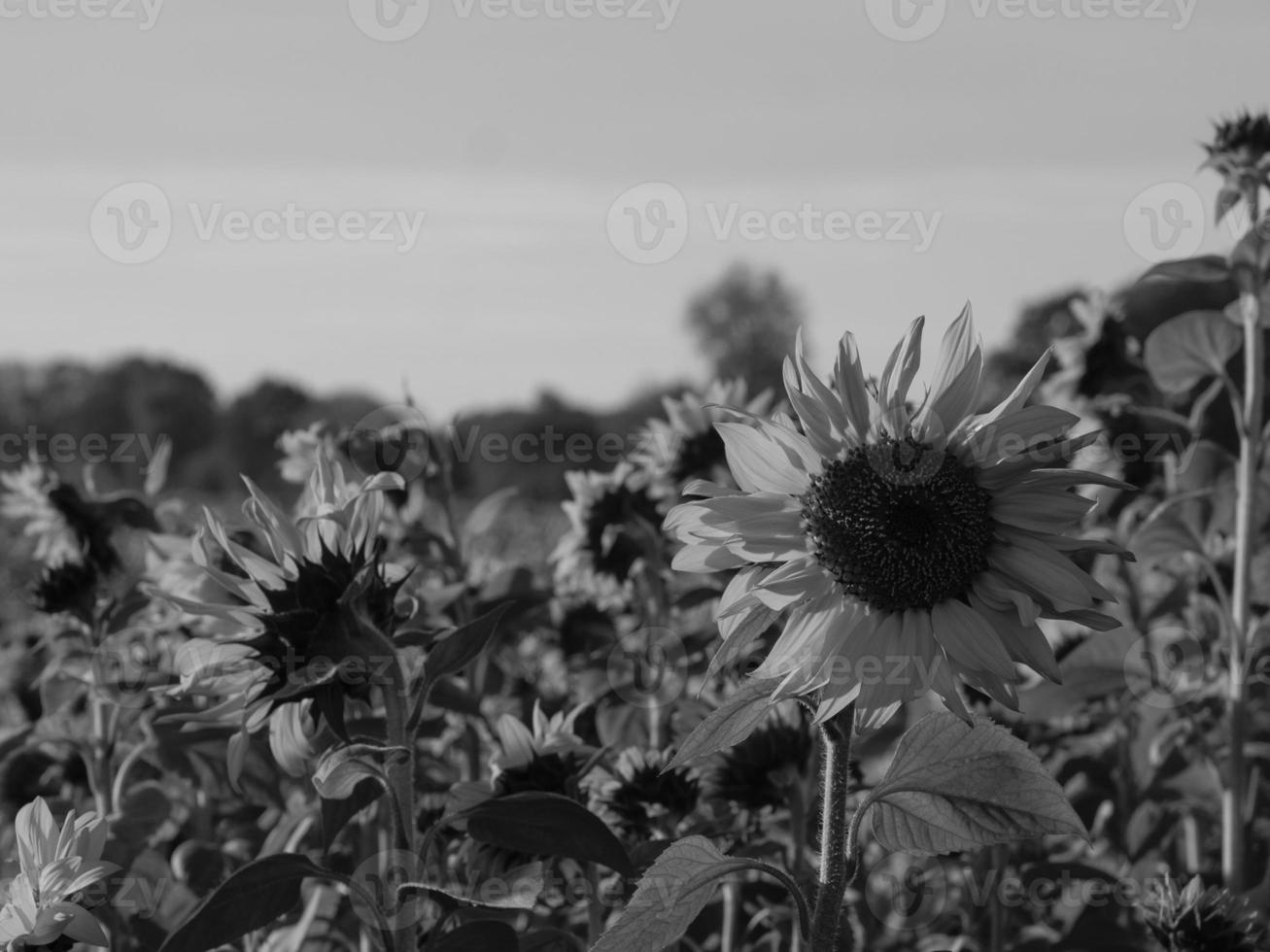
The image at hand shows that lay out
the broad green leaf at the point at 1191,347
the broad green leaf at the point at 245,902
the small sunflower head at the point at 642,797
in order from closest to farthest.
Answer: the broad green leaf at the point at 245,902 < the small sunflower head at the point at 642,797 < the broad green leaf at the point at 1191,347

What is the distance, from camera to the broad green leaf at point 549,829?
5.92 feet

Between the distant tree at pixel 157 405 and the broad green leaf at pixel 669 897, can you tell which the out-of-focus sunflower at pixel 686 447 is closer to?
the broad green leaf at pixel 669 897

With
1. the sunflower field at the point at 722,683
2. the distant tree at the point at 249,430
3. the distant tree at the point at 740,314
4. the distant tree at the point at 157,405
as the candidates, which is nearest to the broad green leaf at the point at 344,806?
the sunflower field at the point at 722,683

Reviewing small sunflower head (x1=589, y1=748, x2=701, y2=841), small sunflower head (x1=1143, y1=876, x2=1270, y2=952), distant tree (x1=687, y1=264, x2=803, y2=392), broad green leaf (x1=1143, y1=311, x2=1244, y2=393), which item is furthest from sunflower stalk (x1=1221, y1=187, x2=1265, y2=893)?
distant tree (x1=687, y1=264, x2=803, y2=392)

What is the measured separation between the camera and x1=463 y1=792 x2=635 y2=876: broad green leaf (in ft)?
5.92

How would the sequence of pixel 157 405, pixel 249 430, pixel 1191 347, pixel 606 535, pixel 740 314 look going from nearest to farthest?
pixel 1191 347, pixel 606 535, pixel 249 430, pixel 157 405, pixel 740 314

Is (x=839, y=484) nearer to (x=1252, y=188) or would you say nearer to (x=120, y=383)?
(x=1252, y=188)

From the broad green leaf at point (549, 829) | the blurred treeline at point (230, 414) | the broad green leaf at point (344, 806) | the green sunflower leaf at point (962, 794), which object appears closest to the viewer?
the green sunflower leaf at point (962, 794)

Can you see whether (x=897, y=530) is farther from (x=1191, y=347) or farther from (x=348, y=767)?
(x=1191, y=347)

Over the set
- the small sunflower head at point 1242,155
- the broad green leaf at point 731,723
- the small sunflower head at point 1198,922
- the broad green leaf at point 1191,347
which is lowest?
the small sunflower head at point 1198,922

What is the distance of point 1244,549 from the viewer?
278 centimetres

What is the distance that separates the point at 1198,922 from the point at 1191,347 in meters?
1.31

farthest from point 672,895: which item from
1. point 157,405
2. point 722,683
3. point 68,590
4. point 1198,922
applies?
point 157,405

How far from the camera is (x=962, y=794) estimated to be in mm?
1623
